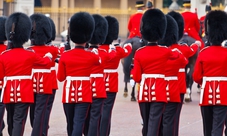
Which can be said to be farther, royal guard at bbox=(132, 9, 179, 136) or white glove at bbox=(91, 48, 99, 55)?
white glove at bbox=(91, 48, 99, 55)

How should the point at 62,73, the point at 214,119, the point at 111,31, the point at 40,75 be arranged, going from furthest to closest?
the point at 111,31 < the point at 40,75 < the point at 62,73 < the point at 214,119

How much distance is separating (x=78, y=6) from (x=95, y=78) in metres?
40.9

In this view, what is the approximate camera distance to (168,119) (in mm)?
8484

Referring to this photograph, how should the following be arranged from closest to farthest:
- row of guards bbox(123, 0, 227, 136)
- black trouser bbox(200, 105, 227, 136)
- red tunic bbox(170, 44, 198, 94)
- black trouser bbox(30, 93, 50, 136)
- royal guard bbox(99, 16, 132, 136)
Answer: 1. black trouser bbox(200, 105, 227, 136)
2. row of guards bbox(123, 0, 227, 136)
3. black trouser bbox(30, 93, 50, 136)
4. red tunic bbox(170, 44, 198, 94)
5. royal guard bbox(99, 16, 132, 136)

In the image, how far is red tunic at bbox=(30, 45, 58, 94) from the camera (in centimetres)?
879

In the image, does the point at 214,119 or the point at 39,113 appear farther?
the point at 39,113

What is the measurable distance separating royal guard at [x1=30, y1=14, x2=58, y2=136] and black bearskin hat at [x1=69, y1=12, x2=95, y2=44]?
0.78 m

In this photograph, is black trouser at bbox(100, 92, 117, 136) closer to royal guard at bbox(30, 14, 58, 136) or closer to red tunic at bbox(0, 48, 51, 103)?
royal guard at bbox(30, 14, 58, 136)

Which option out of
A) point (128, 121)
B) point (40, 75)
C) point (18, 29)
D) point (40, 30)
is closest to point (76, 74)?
point (18, 29)

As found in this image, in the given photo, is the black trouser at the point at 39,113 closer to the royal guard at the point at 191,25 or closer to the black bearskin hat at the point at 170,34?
the black bearskin hat at the point at 170,34

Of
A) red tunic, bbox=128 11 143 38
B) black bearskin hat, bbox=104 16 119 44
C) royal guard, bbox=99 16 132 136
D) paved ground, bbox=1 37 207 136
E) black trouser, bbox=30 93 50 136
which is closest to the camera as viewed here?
black trouser, bbox=30 93 50 136

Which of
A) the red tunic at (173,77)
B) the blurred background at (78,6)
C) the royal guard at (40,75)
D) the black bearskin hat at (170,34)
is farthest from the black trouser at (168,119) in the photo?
the blurred background at (78,6)

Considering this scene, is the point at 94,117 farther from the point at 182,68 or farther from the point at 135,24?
the point at 135,24

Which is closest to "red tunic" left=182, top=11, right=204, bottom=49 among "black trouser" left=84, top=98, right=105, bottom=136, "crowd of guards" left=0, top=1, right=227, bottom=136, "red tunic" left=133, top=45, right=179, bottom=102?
"crowd of guards" left=0, top=1, right=227, bottom=136
